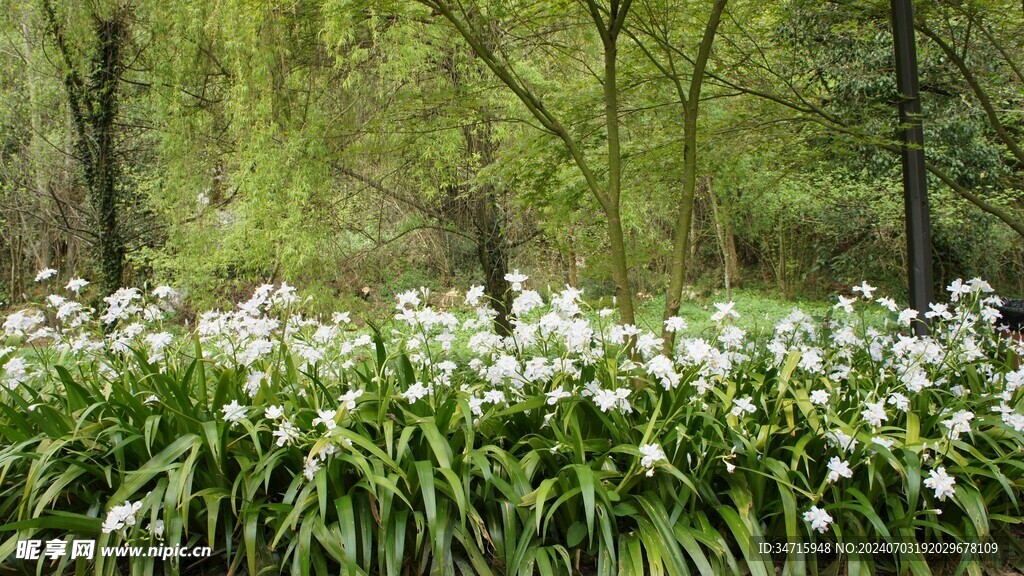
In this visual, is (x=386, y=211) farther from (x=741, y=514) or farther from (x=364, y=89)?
(x=741, y=514)

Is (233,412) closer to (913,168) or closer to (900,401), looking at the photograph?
(900,401)

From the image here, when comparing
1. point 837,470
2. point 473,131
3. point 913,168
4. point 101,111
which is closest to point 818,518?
point 837,470

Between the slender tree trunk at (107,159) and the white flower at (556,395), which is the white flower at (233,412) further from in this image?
the slender tree trunk at (107,159)

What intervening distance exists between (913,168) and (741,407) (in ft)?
7.67

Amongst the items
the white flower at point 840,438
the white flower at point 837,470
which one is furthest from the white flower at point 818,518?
the white flower at point 840,438

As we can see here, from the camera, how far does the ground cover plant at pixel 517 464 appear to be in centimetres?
177

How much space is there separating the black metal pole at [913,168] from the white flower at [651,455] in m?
2.33

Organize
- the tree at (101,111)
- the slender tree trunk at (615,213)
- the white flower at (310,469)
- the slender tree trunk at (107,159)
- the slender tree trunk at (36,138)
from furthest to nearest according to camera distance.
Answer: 1. the slender tree trunk at (36,138)
2. the slender tree trunk at (107,159)
3. the tree at (101,111)
4. the slender tree trunk at (615,213)
5. the white flower at (310,469)

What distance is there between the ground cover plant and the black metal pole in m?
1.08

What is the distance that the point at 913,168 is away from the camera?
3521 millimetres

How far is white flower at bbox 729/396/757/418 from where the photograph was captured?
1957 mm

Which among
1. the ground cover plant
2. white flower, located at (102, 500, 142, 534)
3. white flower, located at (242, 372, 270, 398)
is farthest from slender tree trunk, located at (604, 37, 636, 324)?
white flower, located at (102, 500, 142, 534)

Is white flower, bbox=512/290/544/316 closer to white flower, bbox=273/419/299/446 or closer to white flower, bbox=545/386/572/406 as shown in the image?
white flower, bbox=545/386/572/406

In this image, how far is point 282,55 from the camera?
192 inches
